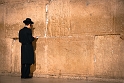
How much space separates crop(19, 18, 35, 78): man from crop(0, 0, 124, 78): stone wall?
1.49 ft

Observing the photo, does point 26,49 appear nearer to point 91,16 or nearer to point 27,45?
point 27,45

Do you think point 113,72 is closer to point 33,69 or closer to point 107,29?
point 107,29

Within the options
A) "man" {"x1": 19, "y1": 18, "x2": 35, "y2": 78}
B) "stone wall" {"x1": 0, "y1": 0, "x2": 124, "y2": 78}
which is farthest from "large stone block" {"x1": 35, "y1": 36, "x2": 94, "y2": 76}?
"man" {"x1": 19, "y1": 18, "x2": 35, "y2": 78}

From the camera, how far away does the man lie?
6929mm

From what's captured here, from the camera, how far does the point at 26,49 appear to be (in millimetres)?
6973

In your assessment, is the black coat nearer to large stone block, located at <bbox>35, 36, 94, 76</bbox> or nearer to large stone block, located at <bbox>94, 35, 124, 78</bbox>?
large stone block, located at <bbox>35, 36, 94, 76</bbox>

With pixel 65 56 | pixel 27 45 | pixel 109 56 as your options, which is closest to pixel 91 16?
pixel 109 56

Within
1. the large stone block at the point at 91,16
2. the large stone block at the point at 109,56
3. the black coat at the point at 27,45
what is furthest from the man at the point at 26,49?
the large stone block at the point at 109,56

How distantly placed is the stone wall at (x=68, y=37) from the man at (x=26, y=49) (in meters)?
0.45

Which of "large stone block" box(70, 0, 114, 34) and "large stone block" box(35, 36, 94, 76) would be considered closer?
"large stone block" box(70, 0, 114, 34)

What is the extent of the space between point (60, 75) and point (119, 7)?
2.63 meters

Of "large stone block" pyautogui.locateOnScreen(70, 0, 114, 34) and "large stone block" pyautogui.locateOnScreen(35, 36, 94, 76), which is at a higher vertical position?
"large stone block" pyautogui.locateOnScreen(70, 0, 114, 34)

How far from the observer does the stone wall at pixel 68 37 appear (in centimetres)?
653

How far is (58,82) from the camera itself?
6.03 m
